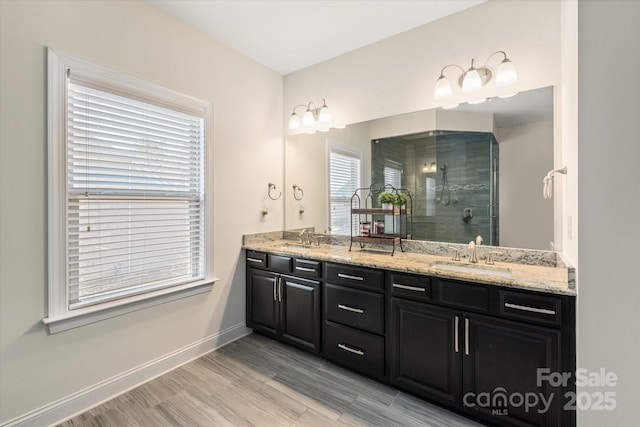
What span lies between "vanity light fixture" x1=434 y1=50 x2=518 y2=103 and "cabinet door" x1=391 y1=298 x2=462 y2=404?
161 centimetres

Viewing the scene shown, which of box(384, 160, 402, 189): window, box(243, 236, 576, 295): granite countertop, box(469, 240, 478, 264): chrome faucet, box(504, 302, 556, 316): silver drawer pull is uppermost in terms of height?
box(384, 160, 402, 189): window

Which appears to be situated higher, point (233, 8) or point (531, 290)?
point (233, 8)

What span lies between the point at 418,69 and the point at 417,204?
45.4 inches

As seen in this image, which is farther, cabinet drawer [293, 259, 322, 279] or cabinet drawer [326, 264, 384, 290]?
cabinet drawer [293, 259, 322, 279]

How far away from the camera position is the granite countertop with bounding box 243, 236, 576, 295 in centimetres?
150

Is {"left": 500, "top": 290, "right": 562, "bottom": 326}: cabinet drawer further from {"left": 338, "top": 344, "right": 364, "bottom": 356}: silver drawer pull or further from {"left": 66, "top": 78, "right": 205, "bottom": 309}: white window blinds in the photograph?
{"left": 66, "top": 78, "right": 205, "bottom": 309}: white window blinds

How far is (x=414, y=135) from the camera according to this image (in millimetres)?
2498

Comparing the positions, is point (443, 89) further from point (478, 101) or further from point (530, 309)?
point (530, 309)

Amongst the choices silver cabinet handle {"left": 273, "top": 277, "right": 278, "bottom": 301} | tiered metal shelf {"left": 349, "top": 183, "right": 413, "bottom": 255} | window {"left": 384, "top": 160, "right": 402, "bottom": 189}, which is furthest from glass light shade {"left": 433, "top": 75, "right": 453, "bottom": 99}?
silver cabinet handle {"left": 273, "top": 277, "right": 278, "bottom": 301}

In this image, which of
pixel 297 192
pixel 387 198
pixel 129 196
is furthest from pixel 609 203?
pixel 129 196

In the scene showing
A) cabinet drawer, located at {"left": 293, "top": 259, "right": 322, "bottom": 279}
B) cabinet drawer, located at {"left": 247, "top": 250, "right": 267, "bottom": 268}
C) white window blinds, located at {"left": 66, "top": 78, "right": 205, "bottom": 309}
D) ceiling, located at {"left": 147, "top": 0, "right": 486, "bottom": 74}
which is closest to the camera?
white window blinds, located at {"left": 66, "top": 78, "right": 205, "bottom": 309}

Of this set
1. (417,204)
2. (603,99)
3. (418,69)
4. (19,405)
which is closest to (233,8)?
(418,69)

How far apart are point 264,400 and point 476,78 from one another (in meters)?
2.75

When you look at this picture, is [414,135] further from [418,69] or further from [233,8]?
[233,8]
